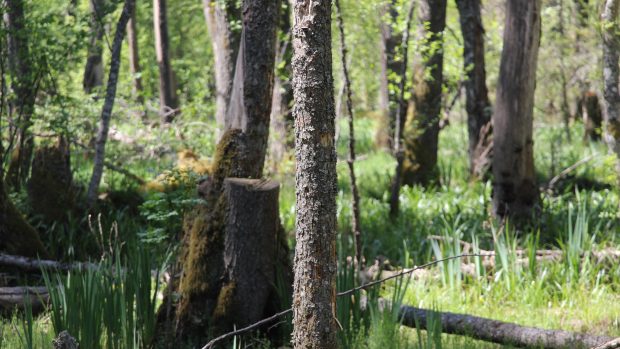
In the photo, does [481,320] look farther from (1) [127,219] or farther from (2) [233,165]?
(1) [127,219]

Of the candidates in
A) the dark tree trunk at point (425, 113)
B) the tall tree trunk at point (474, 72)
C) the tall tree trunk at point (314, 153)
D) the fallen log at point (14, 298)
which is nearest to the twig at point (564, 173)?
the tall tree trunk at point (474, 72)

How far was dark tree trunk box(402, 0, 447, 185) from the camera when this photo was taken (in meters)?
12.0

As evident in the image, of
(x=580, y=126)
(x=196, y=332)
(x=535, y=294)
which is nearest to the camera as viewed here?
(x=196, y=332)

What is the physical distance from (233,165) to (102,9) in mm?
3848

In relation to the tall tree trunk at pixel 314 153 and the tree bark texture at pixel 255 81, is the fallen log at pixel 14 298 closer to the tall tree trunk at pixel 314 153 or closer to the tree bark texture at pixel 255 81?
the tree bark texture at pixel 255 81

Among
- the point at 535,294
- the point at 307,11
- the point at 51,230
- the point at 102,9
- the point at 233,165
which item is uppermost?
the point at 102,9

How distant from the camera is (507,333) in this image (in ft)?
16.7

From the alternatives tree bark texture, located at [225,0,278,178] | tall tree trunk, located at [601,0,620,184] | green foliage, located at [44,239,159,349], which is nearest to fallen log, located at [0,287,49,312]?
green foliage, located at [44,239,159,349]

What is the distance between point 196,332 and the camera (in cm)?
498

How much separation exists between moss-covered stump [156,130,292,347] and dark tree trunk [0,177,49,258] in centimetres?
233

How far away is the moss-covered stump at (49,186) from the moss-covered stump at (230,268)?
136 inches

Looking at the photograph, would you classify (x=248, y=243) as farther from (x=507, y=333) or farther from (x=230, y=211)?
(x=507, y=333)

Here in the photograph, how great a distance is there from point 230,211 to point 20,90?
513cm

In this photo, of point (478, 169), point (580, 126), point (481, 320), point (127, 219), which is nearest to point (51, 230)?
point (127, 219)
